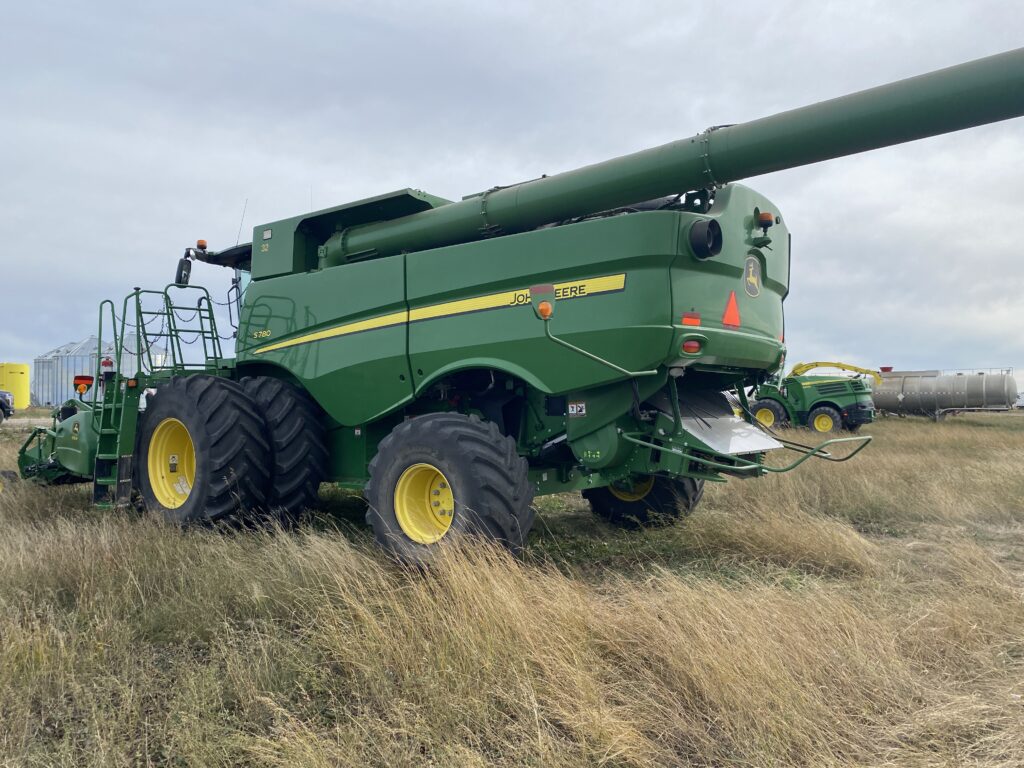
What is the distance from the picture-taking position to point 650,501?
6.72m

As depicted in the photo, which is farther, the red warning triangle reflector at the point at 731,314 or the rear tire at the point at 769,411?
the rear tire at the point at 769,411

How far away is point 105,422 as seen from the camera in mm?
7008

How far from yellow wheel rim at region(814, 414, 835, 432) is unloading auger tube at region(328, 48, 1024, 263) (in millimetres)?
18205

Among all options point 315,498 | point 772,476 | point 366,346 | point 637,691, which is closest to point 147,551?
point 315,498

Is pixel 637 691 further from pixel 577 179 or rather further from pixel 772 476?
pixel 772 476

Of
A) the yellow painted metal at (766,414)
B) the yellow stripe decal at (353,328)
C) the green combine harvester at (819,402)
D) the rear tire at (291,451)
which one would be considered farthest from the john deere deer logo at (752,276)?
the yellow painted metal at (766,414)

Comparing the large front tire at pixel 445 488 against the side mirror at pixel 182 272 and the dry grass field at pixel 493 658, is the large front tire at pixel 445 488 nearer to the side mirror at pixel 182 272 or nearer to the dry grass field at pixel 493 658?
the dry grass field at pixel 493 658

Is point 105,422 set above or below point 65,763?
above

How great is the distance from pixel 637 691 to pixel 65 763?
2049 millimetres

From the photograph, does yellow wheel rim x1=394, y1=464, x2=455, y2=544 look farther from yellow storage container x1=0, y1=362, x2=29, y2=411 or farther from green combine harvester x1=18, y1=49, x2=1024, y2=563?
yellow storage container x1=0, y1=362, x2=29, y2=411

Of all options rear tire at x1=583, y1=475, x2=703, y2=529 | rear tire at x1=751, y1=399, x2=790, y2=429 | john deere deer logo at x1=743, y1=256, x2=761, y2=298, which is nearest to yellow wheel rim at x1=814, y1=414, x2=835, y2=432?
rear tire at x1=751, y1=399, x2=790, y2=429

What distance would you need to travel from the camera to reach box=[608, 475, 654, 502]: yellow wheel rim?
670cm

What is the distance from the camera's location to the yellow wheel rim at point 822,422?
2152 centimetres

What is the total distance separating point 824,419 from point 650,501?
16.8 meters
